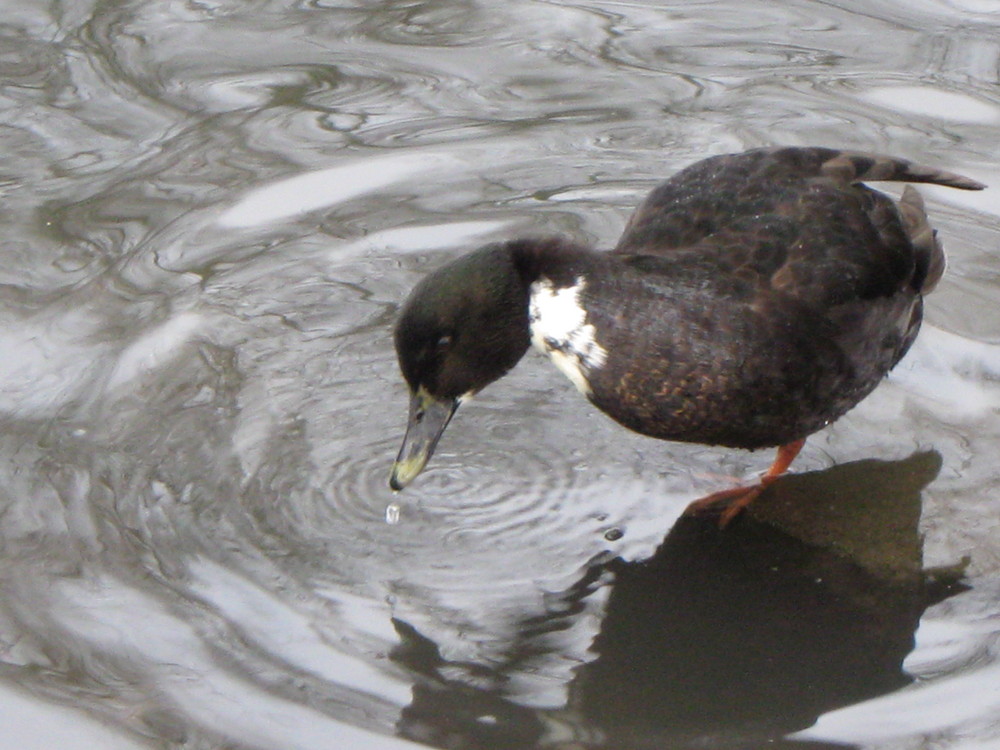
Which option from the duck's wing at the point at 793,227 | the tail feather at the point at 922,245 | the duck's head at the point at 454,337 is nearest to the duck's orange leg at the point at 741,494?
the duck's wing at the point at 793,227

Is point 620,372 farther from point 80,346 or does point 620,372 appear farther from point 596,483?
point 80,346

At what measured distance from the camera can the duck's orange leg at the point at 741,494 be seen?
467cm

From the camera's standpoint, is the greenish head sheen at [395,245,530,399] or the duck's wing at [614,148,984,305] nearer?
the greenish head sheen at [395,245,530,399]

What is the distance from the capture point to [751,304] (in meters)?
4.22

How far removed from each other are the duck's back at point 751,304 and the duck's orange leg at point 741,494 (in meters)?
0.31

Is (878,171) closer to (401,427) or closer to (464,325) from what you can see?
(464,325)

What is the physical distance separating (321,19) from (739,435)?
434 centimetres

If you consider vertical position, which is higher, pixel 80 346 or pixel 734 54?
pixel 734 54

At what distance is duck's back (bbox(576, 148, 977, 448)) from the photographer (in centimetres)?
419

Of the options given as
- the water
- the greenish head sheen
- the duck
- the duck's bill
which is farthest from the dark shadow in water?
the greenish head sheen

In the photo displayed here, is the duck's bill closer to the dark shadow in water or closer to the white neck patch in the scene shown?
the white neck patch

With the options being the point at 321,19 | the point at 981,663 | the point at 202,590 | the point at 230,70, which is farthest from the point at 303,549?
the point at 321,19

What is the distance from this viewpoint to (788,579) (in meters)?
4.41

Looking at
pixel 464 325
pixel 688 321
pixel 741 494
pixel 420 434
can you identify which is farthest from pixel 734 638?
pixel 464 325
